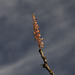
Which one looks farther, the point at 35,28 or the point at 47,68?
the point at 47,68

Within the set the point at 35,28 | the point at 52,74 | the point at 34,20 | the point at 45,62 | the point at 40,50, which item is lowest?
the point at 52,74

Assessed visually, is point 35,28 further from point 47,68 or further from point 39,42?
point 47,68

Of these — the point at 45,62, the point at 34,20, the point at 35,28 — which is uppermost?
the point at 34,20

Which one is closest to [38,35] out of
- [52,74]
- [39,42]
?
[39,42]

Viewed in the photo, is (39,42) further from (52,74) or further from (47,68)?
(52,74)

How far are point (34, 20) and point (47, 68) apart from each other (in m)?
6.92

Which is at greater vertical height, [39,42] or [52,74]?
[39,42]

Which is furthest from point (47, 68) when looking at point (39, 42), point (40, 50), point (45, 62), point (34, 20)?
point (34, 20)

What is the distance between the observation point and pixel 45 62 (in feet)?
51.8

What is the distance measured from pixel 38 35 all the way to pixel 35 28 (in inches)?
39.7

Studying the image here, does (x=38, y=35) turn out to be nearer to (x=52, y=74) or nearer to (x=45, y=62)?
(x=45, y=62)

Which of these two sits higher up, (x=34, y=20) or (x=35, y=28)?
(x=34, y=20)

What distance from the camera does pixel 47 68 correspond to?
15312mm

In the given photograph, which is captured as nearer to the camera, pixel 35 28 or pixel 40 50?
pixel 35 28
